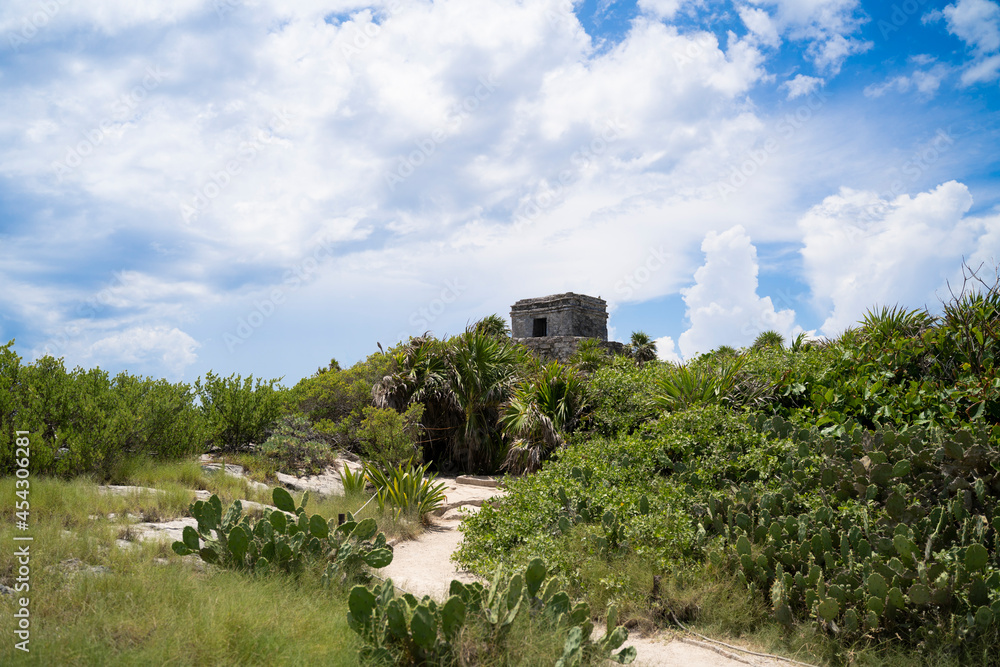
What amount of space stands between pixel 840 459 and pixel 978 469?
1.11 meters

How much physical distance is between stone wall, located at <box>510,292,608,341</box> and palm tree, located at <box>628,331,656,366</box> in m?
1.53

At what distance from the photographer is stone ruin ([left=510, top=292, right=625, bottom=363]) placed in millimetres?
31094

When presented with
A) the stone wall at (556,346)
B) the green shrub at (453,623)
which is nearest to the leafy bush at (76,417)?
the green shrub at (453,623)

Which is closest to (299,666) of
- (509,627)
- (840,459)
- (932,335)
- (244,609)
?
(244,609)

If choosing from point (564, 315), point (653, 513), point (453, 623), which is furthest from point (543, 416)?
point (564, 315)

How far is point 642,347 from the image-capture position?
32.2m

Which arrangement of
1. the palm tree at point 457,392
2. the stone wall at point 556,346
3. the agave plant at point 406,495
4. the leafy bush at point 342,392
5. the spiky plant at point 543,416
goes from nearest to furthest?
the agave plant at point 406,495, the spiky plant at point 543,416, the palm tree at point 457,392, the leafy bush at point 342,392, the stone wall at point 556,346

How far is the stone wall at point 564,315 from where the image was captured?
31.6 meters

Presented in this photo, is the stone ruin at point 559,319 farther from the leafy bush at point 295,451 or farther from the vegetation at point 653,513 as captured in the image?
the vegetation at point 653,513

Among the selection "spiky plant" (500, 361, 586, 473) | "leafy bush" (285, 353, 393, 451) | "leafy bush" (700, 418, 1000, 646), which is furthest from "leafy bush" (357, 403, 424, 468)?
"leafy bush" (700, 418, 1000, 646)

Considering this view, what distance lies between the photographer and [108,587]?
4.13m

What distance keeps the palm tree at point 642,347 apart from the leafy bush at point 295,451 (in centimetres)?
2272

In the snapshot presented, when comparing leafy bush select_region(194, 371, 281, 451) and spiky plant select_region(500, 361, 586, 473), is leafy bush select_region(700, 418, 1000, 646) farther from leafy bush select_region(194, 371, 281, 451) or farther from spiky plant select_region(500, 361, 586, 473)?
leafy bush select_region(194, 371, 281, 451)

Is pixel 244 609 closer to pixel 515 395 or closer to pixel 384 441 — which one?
pixel 384 441
